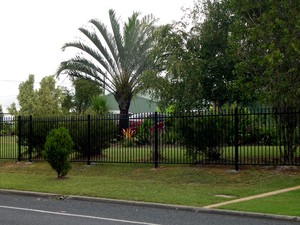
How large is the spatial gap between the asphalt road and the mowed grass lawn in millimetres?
577

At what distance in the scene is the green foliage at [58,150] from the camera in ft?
52.0

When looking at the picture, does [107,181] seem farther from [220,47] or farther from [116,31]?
[116,31]

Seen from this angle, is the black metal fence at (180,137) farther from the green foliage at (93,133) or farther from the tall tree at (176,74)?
the tall tree at (176,74)

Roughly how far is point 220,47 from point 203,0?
8.50 ft

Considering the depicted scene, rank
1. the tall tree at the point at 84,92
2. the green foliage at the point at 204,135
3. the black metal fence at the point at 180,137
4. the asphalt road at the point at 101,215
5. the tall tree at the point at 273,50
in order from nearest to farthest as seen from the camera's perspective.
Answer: the asphalt road at the point at 101,215, the tall tree at the point at 273,50, the black metal fence at the point at 180,137, the green foliage at the point at 204,135, the tall tree at the point at 84,92

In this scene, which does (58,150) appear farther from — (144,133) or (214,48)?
(214,48)

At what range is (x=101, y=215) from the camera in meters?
10.3

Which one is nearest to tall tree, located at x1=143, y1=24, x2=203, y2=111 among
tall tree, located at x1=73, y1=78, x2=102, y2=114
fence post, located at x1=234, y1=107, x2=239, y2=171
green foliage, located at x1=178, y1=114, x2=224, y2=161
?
green foliage, located at x1=178, y1=114, x2=224, y2=161

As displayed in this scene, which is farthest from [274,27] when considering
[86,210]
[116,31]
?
[116,31]

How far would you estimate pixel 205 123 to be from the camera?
53.4 feet

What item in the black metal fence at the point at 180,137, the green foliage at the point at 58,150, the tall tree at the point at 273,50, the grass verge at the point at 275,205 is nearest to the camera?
the grass verge at the point at 275,205

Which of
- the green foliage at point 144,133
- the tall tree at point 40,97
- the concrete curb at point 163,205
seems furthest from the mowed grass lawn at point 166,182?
the tall tree at point 40,97

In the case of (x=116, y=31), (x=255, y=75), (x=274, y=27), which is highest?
(x=116, y=31)

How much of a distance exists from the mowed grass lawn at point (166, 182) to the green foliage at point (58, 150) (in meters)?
0.47
